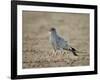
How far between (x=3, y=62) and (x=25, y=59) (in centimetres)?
20

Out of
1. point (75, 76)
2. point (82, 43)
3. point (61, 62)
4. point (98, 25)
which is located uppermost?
point (98, 25)

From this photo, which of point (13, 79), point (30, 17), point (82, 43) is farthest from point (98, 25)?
point (13, 79)

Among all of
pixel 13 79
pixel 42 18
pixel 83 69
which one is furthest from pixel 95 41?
pixel 13 79

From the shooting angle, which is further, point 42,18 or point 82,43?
point 82,43

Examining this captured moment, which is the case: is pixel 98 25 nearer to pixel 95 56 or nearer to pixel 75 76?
pixel 95 56

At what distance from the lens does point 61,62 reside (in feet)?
6.83

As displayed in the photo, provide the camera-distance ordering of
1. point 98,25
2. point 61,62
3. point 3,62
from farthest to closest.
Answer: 1. point 98,25
2. point 61,62
3. point 3,62

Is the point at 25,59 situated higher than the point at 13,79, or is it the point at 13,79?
the point at 25,59

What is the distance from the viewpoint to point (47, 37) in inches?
80.0

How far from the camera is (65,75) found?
6.87 ft

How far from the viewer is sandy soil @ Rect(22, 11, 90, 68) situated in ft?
6.48

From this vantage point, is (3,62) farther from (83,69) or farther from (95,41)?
(95,41)

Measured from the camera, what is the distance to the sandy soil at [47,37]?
198 centimetres

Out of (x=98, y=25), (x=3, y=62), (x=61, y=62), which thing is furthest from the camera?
(x=98, y=25)
